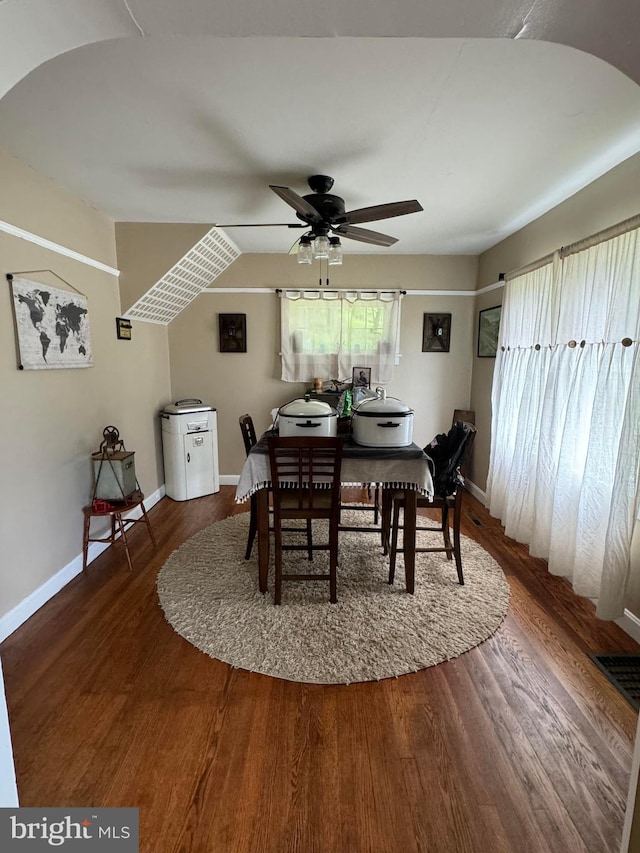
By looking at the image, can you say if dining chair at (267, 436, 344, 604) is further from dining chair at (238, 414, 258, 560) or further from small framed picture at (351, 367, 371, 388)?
small framed picture at (351, 367, 371, 388)

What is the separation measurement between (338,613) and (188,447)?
2.32m

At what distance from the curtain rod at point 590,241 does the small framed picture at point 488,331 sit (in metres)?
0.64

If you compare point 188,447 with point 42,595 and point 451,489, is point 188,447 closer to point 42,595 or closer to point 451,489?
point 42,595

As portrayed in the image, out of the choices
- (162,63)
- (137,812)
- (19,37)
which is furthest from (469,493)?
(19,37)

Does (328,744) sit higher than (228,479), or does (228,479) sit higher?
(228,479)

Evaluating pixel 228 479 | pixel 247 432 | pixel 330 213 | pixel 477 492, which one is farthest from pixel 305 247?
pixel 477 492

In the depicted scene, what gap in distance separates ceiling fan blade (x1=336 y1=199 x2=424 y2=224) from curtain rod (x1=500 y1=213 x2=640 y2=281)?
3.35 ft

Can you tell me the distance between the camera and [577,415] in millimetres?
2355

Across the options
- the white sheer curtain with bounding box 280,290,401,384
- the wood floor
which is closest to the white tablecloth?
the wood floor

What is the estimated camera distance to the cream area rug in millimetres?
1844

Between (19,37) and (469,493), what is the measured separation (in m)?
4.29

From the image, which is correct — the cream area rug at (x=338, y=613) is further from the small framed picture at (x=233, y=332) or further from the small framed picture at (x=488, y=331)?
the small framed picture at (x=233, y=332)

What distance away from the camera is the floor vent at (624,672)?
5.46 feet

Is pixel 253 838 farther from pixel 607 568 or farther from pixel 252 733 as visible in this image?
pixel 607 568
